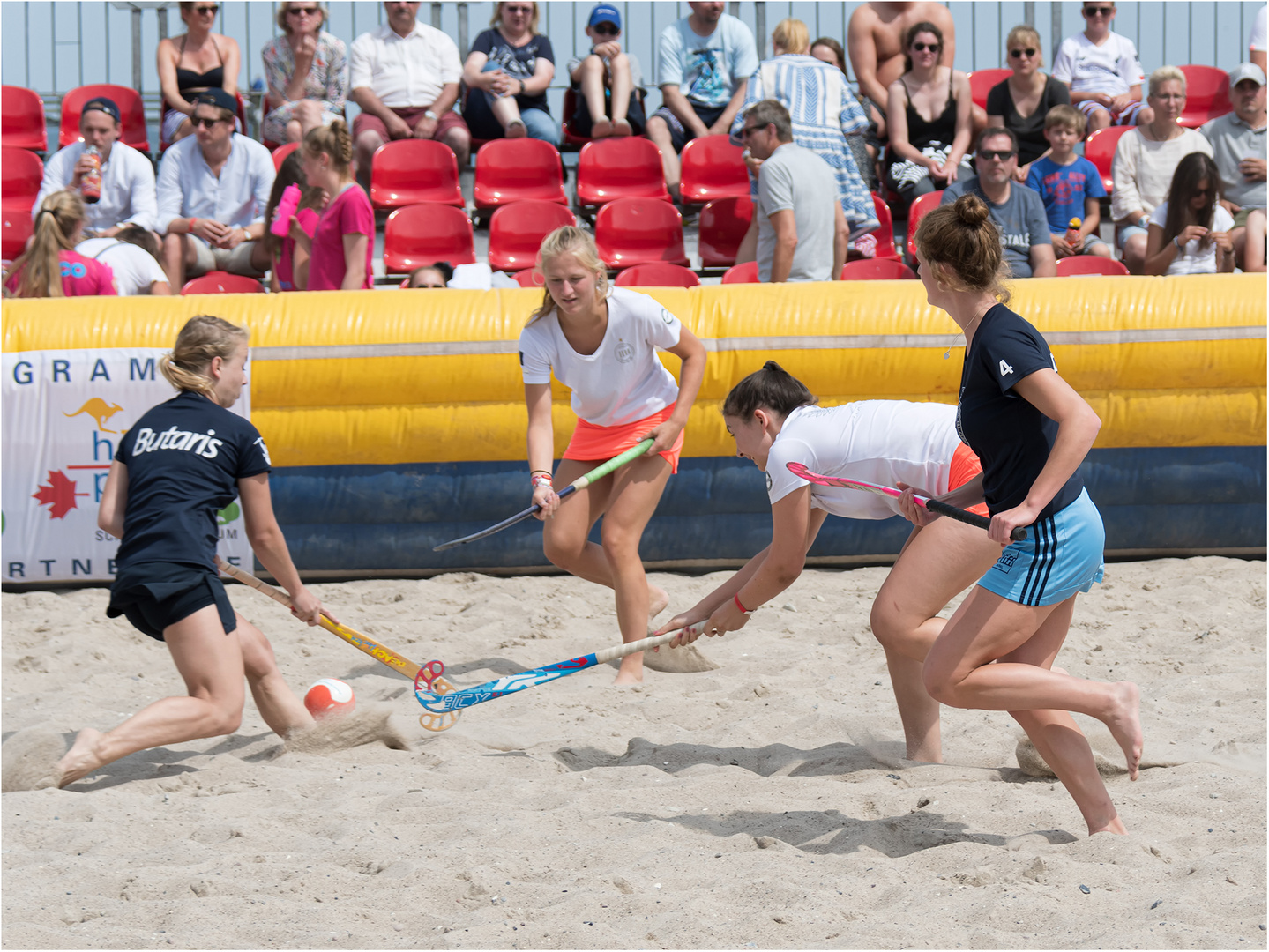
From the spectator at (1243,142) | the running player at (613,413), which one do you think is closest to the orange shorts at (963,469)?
the running player at (613,413)

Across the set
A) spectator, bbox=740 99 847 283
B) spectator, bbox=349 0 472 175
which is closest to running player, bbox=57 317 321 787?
spectator, bbox=740 99 847 283

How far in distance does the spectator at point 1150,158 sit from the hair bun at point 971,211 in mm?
5915

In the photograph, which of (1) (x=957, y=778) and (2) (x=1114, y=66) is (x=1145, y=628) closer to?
(1) (x=957, y=778)

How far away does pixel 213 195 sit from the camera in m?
7.91

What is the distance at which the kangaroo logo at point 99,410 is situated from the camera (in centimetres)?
578

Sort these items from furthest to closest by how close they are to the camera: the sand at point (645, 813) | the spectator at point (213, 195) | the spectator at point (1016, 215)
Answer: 1. the spectator at point (213, 195)
2. the spectator at point (1016, 215)
3. the sand at point (645, 813)

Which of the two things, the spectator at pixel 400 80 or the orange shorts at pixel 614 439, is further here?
the spectator at pixel 400 80

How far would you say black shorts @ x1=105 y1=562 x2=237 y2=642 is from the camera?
364 centimetres

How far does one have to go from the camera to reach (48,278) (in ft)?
20.2

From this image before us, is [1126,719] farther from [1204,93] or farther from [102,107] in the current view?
[1204,93]

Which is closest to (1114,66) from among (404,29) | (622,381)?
(404,29)

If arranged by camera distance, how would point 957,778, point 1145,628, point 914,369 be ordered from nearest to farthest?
1. point 957,778
2. point 1145,628
3. point 914,369

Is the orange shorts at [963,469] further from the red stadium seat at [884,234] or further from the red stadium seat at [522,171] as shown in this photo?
the red stadium seat at [522,171]

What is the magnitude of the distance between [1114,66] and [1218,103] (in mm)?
1345
